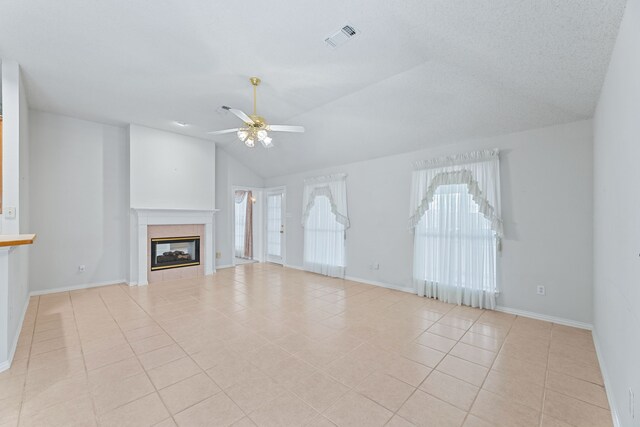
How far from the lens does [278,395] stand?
1986 millimetres

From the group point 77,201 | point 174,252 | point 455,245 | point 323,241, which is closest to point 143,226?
point 174,252

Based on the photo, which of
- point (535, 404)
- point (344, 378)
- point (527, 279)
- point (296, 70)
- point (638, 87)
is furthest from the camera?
point (527, 279)

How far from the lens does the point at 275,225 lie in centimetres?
752

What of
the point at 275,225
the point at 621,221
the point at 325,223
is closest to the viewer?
the point at 621,221

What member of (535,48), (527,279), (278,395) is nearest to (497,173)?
(527,279)

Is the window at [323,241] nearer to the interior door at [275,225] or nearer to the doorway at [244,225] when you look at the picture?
the interior door at [275,225]

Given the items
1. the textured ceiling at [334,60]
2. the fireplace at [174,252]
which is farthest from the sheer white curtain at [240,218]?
the textured ceiling at [334,60]

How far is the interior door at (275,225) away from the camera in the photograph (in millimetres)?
7254

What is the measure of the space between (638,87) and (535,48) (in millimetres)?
1061

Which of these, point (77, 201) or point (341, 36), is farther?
point (77, 201)

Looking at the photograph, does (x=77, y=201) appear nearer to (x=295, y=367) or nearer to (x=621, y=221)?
(x=295, y=367)

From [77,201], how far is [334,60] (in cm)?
507

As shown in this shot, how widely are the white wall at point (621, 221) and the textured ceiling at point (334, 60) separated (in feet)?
1.21

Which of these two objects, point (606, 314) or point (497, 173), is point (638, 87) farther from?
point (497, 173)
